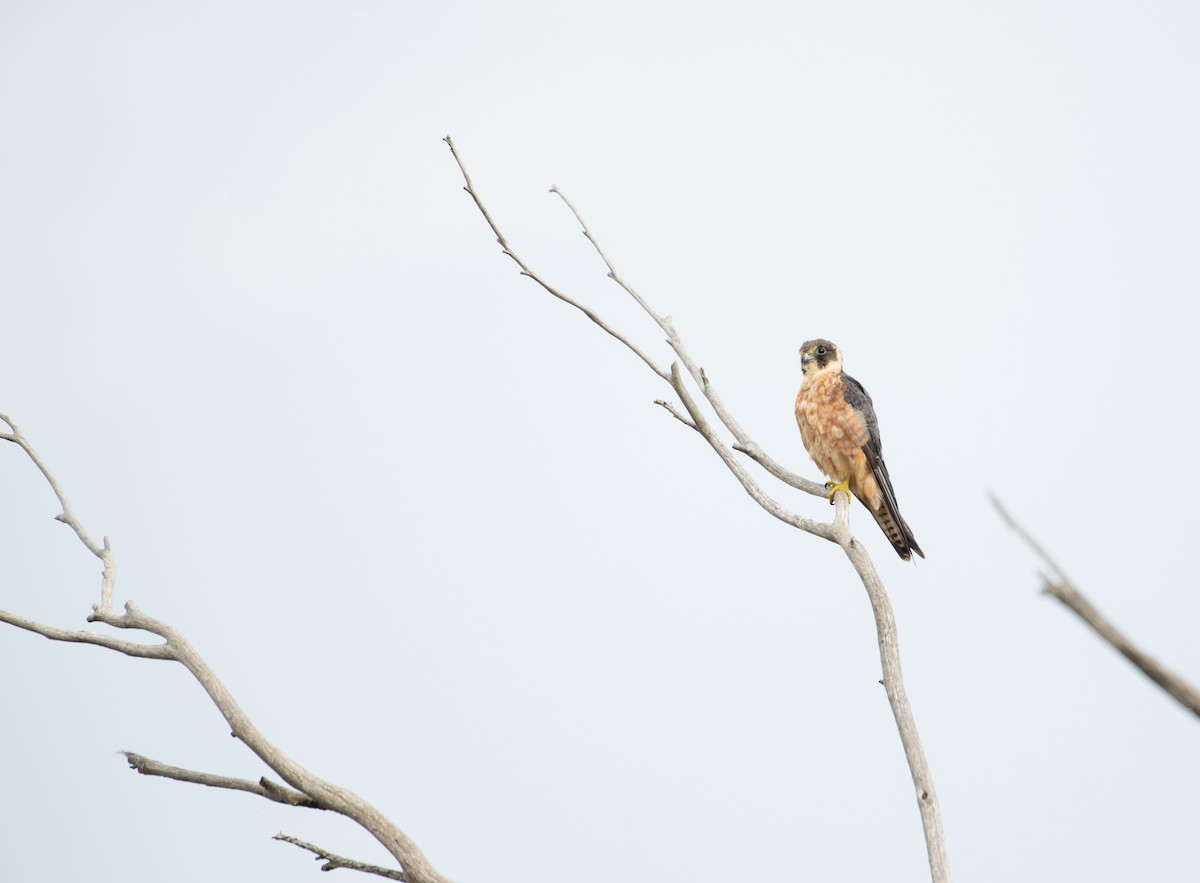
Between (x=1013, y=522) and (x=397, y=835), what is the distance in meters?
2.73

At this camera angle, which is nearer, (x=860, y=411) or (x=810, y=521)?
(x=810, y=521)

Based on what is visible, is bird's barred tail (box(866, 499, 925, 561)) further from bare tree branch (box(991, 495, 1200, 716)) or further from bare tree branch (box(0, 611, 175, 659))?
bare tree branch (box(991, 495, 1200, 716))

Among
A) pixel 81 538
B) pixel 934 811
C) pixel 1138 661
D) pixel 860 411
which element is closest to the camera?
pixel 1138 661

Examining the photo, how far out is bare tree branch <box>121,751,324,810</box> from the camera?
324 cm

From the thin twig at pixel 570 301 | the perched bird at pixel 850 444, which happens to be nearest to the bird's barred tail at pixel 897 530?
the perched bird at pixel 850 444

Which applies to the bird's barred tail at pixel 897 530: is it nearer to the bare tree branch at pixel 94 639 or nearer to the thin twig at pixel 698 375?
the thin twig at pixel 698 375

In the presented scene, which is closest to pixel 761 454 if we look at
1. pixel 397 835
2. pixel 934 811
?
pixel 934 811

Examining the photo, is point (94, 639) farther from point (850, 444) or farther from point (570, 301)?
point (850, 444)

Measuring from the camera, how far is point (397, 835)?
3.22 meters

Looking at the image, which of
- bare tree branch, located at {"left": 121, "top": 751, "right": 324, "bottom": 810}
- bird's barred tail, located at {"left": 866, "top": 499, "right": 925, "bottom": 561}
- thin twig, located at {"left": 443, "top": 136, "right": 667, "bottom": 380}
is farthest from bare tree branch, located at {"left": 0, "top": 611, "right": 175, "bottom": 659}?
bird's barred tail, located at {"left": 866, "top": 499, "right": 925, "bottom": 561}

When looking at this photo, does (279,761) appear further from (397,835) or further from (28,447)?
(28,447)

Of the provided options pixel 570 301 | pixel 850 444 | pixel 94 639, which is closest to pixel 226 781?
pixel 94 639

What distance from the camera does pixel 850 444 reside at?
5.43 metres

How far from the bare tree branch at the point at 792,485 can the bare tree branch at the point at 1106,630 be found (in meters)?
2.24
